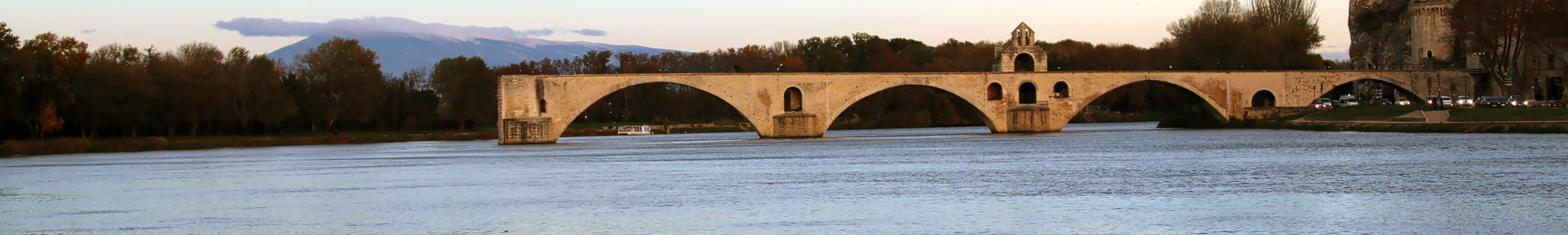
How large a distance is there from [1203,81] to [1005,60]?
9496mm

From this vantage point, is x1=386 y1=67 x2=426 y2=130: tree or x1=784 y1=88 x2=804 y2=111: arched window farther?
x1=386 y1=67 x2=426 y2=130: tree

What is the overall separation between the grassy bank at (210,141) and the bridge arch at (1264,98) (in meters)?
40.1

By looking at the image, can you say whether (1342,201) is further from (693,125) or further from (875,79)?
(693,125)

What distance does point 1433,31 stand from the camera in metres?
77.1

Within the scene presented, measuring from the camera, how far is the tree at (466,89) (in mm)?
83625

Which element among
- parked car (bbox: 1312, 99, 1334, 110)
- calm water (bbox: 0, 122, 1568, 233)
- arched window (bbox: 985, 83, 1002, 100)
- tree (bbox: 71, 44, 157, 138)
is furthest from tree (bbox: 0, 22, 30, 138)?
parked car (bbox: 1312, 99, 1334, 110)

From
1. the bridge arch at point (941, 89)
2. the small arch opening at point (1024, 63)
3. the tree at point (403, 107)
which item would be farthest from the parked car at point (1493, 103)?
the tree at point (403, 107)

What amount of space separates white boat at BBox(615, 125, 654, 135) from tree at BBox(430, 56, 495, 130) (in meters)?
7.59

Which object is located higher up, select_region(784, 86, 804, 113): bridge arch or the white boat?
select_region(784, 86, 804, 113): bridge arch

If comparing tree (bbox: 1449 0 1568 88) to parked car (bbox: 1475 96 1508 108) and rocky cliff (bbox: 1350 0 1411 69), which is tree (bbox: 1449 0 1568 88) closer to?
parked car (bbox: 1475 96 1508 108)

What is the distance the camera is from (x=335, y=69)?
75.6 metres

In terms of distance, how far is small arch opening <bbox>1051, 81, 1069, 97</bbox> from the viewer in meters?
67.3

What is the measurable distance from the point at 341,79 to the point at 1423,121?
172 ft

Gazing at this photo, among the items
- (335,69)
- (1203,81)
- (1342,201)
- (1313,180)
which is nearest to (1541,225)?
(1342,201)
